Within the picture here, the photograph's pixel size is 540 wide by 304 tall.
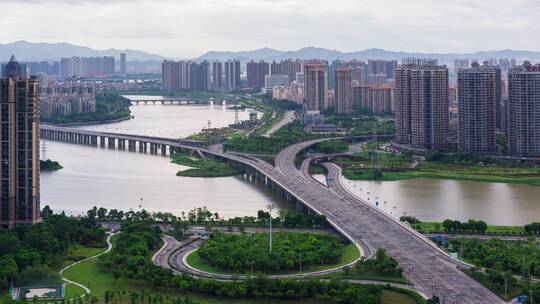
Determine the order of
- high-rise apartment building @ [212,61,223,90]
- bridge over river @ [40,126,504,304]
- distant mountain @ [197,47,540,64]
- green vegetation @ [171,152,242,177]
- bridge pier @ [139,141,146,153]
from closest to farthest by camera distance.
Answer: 1. bridge over river @ [40,126,504,304]
2. green vegetation @ [171,152,242,177]
3. bridge pier @ [139,141,146,153]
4. high-rise apartment building @ [212,61,223,90]
5. distant mountain @ [197,47,540,64]

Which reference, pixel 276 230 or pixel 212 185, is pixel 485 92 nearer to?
pixel 212 185

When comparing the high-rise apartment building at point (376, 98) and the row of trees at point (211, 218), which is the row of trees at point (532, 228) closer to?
the row of trees at point (211, 218)

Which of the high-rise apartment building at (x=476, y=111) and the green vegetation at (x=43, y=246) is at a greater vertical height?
the high-rise apartment building at (x=476, y=111)

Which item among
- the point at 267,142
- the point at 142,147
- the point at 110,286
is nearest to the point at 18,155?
the point at 110,286

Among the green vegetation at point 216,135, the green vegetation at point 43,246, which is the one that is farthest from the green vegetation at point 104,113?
the green vegetation at point 43,246

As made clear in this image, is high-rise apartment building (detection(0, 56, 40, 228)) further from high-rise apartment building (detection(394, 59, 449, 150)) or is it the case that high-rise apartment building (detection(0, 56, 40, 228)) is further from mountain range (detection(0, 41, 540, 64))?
mountain range (detection(0, 41, 540, 64))

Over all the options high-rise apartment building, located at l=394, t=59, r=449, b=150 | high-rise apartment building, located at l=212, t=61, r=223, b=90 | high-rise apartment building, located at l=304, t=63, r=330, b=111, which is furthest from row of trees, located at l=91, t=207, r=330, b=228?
high-rise apartment building, located at l=212, t=61, r=223, b=90

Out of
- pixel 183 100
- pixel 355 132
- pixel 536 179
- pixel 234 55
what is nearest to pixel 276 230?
pixel 536 179
